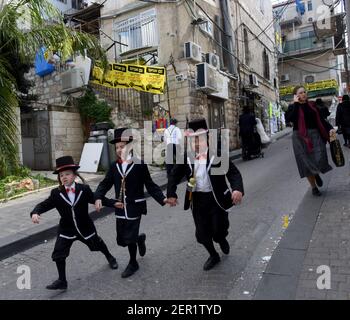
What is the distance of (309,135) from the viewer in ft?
19.9

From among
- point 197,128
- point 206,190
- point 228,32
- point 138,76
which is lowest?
point 206,190

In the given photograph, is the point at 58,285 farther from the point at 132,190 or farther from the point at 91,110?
the point at 91,110

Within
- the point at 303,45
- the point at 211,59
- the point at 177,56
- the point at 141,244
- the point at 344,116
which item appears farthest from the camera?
the point at 303,45

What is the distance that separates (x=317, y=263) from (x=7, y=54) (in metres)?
7.98

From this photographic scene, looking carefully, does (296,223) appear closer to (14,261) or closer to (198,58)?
(14,261)

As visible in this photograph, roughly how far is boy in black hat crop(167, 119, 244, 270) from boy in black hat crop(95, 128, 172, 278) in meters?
0.33

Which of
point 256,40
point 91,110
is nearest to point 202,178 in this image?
point 91,110

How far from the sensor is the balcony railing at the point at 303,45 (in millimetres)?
37919

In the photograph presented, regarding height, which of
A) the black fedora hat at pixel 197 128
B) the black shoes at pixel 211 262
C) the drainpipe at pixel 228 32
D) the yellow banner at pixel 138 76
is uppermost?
the drainpipe at pixel 228 32

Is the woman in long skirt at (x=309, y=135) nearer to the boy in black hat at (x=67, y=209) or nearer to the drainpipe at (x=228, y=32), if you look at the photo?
the boy in black hat at (x=67, y=209)

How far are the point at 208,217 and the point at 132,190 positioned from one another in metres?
0.86

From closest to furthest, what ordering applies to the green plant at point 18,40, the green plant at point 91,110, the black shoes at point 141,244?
1. the black shoes at point 141,244
2. the green plant at point 18,40
3. the green plant at point 91,110

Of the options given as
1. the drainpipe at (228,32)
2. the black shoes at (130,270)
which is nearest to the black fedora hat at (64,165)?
the black shoes at (130,270)

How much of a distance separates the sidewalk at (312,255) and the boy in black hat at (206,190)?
663 mm
